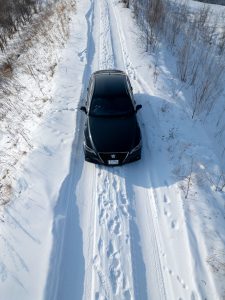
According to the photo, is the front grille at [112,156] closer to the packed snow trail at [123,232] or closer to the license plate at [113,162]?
the license plate at [113,162]

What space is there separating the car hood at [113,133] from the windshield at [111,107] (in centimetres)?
16

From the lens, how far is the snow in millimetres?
4574

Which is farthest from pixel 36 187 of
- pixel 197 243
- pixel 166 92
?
pixel 166 92

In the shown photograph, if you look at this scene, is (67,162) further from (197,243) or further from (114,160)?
(197,243)

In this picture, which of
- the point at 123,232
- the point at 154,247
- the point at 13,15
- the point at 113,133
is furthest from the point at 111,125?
the point at 13,15

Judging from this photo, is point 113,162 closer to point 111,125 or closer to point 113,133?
point 113,133

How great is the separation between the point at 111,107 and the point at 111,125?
0.64 metres

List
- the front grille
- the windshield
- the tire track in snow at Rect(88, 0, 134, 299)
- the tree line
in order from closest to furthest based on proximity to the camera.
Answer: the tire track in snow at Rect(88, 0, 134, 299), the front grille, the windshield, the tree line

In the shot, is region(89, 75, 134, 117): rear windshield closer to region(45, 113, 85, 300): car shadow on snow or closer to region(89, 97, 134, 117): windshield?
region(89, 97, 134, 117): windshield

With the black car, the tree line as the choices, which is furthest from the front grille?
the tree line

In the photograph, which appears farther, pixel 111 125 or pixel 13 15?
pixel 13 15

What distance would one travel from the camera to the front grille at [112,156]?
6.57 m

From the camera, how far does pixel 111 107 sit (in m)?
7.39

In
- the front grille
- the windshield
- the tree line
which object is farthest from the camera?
the tree line
